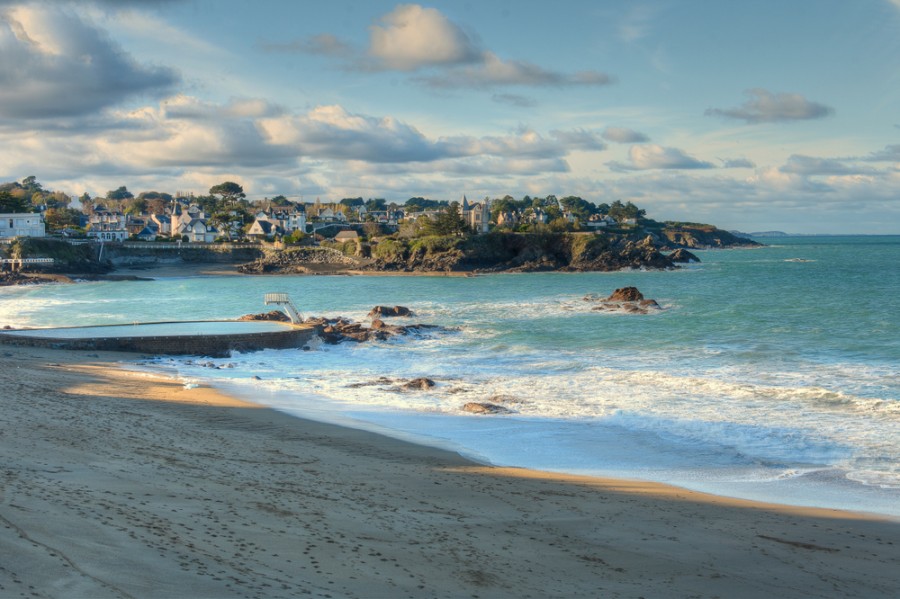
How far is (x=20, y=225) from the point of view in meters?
85.7

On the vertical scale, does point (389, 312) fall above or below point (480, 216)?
below

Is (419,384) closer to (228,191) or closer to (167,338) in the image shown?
(167,338)

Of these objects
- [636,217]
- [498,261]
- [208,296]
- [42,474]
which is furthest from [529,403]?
[636,217]

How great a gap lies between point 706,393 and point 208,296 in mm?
41450

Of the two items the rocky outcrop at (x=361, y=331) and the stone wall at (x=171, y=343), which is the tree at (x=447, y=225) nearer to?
the rocky outcrop at (x=361, y=331)

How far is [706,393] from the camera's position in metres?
18.5

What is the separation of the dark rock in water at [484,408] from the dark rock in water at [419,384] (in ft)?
8.86

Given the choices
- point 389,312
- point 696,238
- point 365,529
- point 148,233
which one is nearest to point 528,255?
point 389,312

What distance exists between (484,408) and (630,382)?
17.2 feet

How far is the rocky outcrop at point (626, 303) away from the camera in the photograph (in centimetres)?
3884

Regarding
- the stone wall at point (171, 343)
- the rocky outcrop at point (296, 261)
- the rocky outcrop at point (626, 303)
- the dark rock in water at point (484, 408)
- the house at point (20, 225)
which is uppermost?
the house at point (20, 225)

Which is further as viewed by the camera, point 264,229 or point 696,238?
point 696,238

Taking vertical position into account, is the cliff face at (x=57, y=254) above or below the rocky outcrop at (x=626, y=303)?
above

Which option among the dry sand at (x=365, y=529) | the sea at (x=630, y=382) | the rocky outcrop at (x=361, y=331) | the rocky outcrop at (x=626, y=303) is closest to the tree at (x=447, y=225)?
the rocky outcrop at (x=626, y=303)
